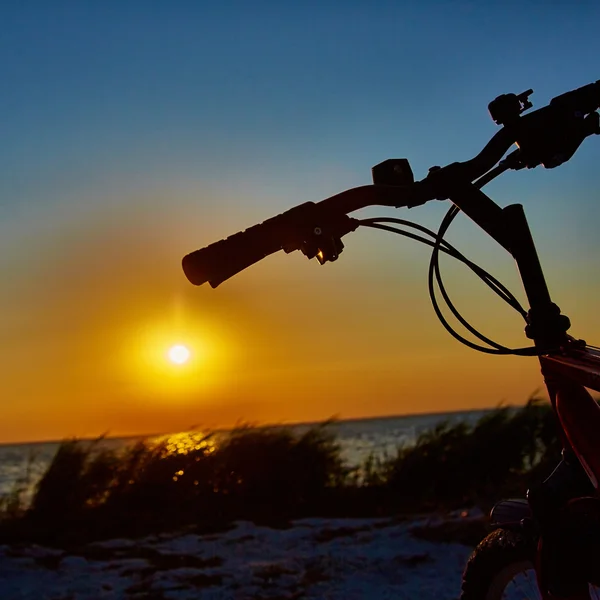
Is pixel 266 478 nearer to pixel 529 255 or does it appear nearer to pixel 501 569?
pixel 501 569

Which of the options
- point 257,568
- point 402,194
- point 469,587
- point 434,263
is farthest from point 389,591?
point 402,194

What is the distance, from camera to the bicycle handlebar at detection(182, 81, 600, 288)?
227 centimetres

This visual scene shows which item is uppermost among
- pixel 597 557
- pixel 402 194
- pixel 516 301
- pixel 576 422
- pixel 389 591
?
pixel 402 194

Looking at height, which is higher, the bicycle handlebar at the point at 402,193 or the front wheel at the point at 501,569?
the bicycle handlebar at the point at 402,193

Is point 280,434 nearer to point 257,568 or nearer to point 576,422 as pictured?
point 257,568

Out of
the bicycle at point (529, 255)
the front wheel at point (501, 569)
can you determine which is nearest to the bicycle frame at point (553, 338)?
the bicycle at point (529, 255)

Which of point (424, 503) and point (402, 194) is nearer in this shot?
point (402, 194)

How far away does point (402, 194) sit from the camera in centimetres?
230

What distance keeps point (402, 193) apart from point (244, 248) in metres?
0.54

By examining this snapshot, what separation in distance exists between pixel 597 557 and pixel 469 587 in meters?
0.61

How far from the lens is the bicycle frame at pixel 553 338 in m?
2.37

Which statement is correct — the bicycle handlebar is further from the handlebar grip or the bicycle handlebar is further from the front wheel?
the front wheel

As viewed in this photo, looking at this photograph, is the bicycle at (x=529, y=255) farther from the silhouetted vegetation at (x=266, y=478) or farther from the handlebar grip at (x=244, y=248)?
the silhouetted vegetation at (x=266, y=478)

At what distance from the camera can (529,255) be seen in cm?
239
